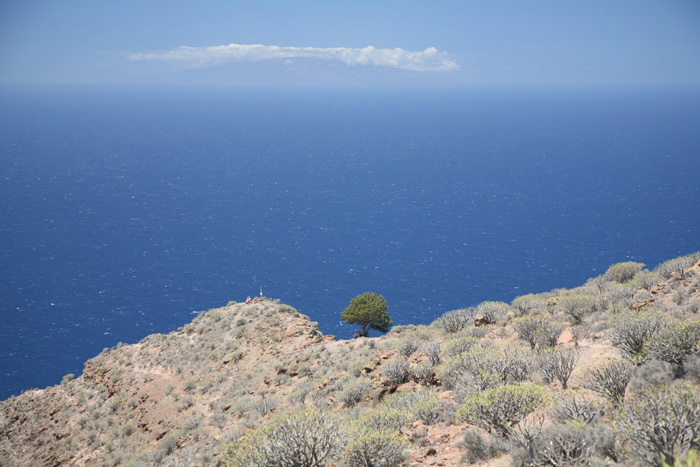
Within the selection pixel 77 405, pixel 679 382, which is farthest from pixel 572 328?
pixel 77 405

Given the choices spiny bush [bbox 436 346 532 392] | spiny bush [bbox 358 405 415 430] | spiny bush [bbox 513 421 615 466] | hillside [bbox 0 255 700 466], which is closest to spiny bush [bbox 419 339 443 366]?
hillside [bbox 0 255 700 466]

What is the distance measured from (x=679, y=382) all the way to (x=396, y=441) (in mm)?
7727

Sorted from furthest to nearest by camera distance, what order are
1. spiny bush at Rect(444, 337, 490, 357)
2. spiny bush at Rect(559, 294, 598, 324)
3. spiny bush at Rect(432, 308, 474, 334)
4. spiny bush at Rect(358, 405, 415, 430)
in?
spiny bush at Rect(432, 308, 474, 334) < spiny bush at Rect(559, 294, 598, 324) < spiny bush at Rect(444, 337, 490, 357) < spiny bush at Rect(358, 405, 415, 430)

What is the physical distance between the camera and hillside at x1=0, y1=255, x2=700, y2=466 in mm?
10711

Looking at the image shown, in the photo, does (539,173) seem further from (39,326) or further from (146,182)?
(39,326)

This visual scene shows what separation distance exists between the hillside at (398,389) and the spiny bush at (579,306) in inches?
4.3

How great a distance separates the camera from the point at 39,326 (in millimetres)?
62125

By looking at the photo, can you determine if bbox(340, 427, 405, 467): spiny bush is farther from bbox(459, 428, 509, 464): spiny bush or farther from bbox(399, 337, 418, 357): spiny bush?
bbox(399, 337, 418, 357): spiny bush

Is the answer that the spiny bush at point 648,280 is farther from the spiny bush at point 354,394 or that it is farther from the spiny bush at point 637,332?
the spiny bush at point 354,394

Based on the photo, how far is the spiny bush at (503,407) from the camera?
10797 mm

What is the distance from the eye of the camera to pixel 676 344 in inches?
487

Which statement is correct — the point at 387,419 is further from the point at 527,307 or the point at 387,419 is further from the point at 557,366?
the point at 527,307

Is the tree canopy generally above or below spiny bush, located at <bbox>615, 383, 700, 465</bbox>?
below

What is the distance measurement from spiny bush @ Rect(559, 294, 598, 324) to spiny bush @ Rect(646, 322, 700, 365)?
8281 millimetres
